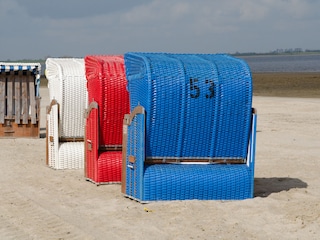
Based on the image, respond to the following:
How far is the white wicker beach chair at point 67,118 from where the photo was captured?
43.2 ft

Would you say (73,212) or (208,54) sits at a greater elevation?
(208,54)

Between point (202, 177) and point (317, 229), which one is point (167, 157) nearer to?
point (202, 177)

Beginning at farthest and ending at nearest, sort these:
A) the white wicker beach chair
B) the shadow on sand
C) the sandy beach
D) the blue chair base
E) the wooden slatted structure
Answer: the wooden slatted structure → the white wicker beach chair → the shadow on sand → the blue chair base → the sandy beach

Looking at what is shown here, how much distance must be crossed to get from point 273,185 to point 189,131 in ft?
7.22

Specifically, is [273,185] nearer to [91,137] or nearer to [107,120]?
[107,120]

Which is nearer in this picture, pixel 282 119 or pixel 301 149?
pixel 301 149

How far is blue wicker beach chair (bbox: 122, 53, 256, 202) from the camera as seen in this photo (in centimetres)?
942

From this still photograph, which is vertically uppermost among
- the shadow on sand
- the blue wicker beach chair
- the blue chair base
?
the blue wicker beach chair

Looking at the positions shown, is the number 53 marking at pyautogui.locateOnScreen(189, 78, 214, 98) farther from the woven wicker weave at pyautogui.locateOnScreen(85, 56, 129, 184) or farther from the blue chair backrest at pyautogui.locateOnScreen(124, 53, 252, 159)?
the woven wicker weave at pyautogui.locateOnScreen(85, 56, 129, 184)

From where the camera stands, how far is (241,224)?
8.36 meters

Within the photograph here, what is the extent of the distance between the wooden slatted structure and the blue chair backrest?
370 inches

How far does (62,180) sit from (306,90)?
3125cm

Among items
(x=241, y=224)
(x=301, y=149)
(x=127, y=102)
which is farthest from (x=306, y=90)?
(x=241, y=224)

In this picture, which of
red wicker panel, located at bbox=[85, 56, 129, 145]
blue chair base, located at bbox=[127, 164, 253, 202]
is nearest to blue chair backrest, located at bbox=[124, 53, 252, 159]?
blue chair base, located at bbox=[127, 164, 253, 202]
